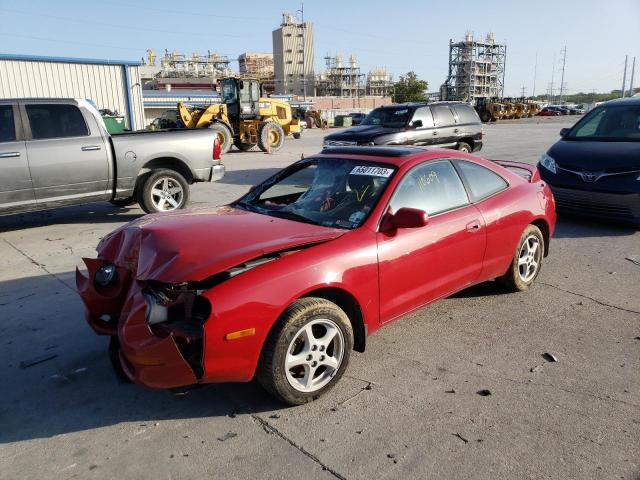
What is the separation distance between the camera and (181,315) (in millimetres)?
2939

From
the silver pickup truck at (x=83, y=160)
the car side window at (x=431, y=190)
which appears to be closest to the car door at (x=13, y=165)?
the silver pickup truck at (x=83, y=160)

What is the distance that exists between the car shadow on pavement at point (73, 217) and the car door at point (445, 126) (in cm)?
745

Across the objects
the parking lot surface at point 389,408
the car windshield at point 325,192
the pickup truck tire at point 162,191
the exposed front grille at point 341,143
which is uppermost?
the car windshield at point 325,192

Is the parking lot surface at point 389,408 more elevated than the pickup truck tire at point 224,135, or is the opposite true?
the pickup truck tire at point 224,135

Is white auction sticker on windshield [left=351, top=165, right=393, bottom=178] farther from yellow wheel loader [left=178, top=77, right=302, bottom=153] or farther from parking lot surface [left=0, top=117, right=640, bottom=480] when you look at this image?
yellow wheel loader [left=178, top=77, right=302, bottom=153]

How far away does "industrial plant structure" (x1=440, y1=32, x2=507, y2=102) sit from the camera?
11856cm

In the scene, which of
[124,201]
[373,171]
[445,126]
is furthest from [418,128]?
[373,171]

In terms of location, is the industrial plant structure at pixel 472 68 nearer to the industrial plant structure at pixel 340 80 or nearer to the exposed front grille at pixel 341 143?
the industrial plant structure at pixel 340 80

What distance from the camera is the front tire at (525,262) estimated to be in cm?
475

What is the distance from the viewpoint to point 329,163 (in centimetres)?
432

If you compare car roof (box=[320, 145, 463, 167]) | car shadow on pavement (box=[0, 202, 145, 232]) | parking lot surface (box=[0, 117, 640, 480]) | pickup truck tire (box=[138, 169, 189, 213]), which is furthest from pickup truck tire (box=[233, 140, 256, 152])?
car roof (box=[320, 145, 463, 167])

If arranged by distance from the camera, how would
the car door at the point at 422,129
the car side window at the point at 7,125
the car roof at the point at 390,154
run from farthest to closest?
the car door at the point at 422,129 → the car side window at the point at 7,125 → the car roof at the point at 390,154

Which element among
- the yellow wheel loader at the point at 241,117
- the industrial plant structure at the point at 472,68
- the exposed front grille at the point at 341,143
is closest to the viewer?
the exposed front grille at the point at 341,143

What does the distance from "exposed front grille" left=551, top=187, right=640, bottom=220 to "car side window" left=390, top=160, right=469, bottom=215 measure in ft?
12.9
